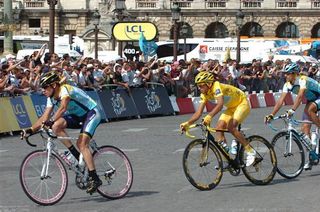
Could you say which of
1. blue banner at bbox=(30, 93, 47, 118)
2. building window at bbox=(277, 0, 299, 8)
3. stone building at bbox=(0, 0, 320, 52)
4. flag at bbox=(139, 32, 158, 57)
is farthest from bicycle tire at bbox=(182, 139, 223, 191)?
building window at bbox=(277, 0, 299, 8)

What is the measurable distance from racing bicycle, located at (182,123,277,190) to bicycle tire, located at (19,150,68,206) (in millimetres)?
1744

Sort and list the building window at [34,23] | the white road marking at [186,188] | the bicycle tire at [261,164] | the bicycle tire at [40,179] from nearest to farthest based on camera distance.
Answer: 1. the bicycle tire at [40,179]
2. the white road marking at [186,188]
3. the bicycle tire at [261,164]
4. the building window at [34,23]

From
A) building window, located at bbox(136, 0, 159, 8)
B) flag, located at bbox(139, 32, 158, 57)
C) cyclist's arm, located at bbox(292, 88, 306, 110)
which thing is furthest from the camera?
building window, located at bbox(136, 0, 159, 8)

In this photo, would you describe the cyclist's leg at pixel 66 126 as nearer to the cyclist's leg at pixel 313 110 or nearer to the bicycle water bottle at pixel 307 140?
the bicycle water bottle at pixel 307 140

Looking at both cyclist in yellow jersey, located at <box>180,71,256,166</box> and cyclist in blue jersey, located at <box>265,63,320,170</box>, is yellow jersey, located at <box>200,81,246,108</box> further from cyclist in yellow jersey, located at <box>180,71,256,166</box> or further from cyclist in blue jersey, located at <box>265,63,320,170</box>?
cyclist in blue jersey, located at <box>265,63,320,170</box>

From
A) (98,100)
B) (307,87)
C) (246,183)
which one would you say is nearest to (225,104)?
(246,183)

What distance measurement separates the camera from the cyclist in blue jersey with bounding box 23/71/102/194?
11258 mm

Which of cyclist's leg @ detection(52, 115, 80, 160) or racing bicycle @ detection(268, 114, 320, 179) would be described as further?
racing bicycle @ detection(268, 114, 320, 179)

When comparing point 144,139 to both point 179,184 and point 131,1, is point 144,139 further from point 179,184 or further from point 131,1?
point 131,1

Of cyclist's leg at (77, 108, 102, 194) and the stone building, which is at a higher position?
the stone building

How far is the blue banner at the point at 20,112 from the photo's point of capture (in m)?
21.2

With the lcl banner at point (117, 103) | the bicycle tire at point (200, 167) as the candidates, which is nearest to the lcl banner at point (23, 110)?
the lcl banner at point (117, 103)

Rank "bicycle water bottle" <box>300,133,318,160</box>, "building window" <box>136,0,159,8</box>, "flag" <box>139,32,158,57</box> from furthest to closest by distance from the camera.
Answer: "building window" <box>136,0,159,8</box>, "flag" <box>139,32,158,57</box>, "bicycle water bottle" <box>300,133,318,160</box>

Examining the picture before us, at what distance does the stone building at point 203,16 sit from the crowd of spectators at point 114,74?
50892 mm
